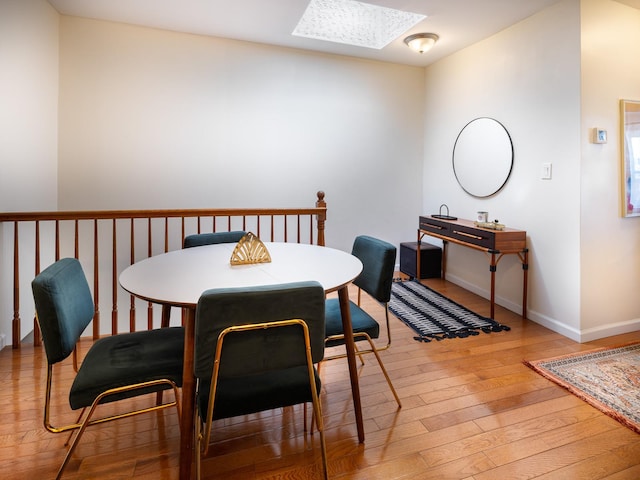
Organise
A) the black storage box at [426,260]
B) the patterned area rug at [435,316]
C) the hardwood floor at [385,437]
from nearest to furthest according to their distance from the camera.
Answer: the hardwood floor at [385,437]
the patterned area rug at [435,316]
the black storage box at [426,260]

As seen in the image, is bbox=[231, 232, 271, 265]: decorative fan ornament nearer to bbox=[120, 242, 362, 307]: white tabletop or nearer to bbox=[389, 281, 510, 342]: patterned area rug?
bbox=[120, 242, 362, 307]: white tabletop

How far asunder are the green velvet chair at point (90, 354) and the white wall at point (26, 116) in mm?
1479

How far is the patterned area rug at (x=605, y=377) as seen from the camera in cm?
190

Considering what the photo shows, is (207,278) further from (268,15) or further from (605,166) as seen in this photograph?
(605,166)

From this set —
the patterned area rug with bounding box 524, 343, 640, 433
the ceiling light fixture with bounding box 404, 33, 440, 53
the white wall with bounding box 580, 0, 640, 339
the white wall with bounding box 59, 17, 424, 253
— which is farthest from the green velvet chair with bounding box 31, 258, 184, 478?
the ceiling light fixture with bounding box 404, 33, 440, 53

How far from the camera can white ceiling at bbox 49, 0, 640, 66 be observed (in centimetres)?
290

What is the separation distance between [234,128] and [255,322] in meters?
3.05

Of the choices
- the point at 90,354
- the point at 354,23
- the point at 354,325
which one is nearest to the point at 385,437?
the point at 354,325

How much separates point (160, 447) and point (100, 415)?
45 cm

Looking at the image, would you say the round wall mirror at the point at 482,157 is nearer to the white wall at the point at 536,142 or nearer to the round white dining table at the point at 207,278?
the white wall at the point at 536,142

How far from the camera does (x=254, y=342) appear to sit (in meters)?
1.21

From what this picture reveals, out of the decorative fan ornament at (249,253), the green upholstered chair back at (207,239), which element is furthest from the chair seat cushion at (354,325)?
the green upholstered chair back at (207,239)

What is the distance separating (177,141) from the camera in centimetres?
364

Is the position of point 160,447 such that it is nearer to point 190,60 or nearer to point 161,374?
point 161,374
